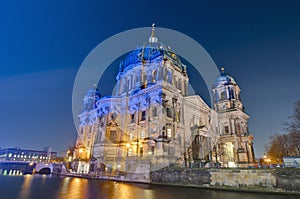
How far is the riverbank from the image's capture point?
17.2 meters

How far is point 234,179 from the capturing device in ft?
65.3

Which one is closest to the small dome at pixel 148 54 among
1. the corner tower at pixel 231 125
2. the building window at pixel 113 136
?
the corner tower at pixel 231 125

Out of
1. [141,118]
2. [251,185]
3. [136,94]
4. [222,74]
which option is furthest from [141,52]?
[251,185]

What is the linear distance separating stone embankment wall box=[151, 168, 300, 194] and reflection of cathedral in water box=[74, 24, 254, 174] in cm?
297

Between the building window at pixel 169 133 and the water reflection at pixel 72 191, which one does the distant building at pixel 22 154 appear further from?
the water reflection at pixel 72 191

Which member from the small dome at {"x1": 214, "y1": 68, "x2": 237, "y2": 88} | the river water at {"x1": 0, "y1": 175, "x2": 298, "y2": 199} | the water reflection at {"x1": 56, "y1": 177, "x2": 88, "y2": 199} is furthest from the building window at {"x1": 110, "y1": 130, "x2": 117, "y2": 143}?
the small dome at {"x1": 214, "y1": 68, "x2": 237, "y2": 88}

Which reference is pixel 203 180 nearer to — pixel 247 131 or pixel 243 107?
pixel 247 131

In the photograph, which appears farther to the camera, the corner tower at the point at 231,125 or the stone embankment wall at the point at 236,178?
the corner tower at the point at 231,125

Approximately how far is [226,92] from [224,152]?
17.6 m

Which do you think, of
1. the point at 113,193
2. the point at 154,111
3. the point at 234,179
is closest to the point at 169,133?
the point at 154,111

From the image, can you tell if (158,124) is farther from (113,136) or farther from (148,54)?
(148,54)

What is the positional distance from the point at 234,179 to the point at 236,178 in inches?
9.9

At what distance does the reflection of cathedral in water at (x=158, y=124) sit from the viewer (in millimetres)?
30750

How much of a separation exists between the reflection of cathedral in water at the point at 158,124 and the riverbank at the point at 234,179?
2.61 m
